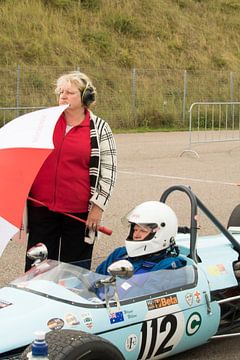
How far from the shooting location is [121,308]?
12.0 ft

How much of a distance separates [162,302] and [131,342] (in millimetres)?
334

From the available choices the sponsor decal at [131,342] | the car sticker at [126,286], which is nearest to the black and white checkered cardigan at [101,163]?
the car sticker at [126,286]

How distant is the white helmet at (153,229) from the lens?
4105mm

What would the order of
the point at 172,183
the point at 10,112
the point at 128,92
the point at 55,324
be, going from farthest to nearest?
the point at 128,92
the point at 10,112
the point at 172,183
the point at 55,324

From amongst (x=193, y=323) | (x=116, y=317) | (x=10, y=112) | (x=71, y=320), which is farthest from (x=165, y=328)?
(x=10, y=112)

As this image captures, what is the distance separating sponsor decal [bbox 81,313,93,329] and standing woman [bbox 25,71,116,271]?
93cm

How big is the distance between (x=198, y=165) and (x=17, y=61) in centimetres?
1208

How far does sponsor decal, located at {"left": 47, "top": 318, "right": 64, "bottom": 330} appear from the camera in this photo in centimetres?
338

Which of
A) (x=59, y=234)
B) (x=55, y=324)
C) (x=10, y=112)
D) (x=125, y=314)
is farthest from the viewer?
(x=10, y=112)

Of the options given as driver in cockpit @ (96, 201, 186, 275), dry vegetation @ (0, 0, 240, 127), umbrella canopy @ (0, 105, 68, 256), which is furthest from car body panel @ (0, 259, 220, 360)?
dry vegetation @ (0, 0, 240, 127)

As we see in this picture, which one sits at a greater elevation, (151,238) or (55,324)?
(151,238)

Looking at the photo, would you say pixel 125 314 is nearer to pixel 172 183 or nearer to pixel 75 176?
pixel 75 176

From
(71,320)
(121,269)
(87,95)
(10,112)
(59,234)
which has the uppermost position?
(87,95)

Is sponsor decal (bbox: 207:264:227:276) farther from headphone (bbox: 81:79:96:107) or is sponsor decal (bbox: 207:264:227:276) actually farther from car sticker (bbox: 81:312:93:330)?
headphone (bbox: 81:79:96:107)
